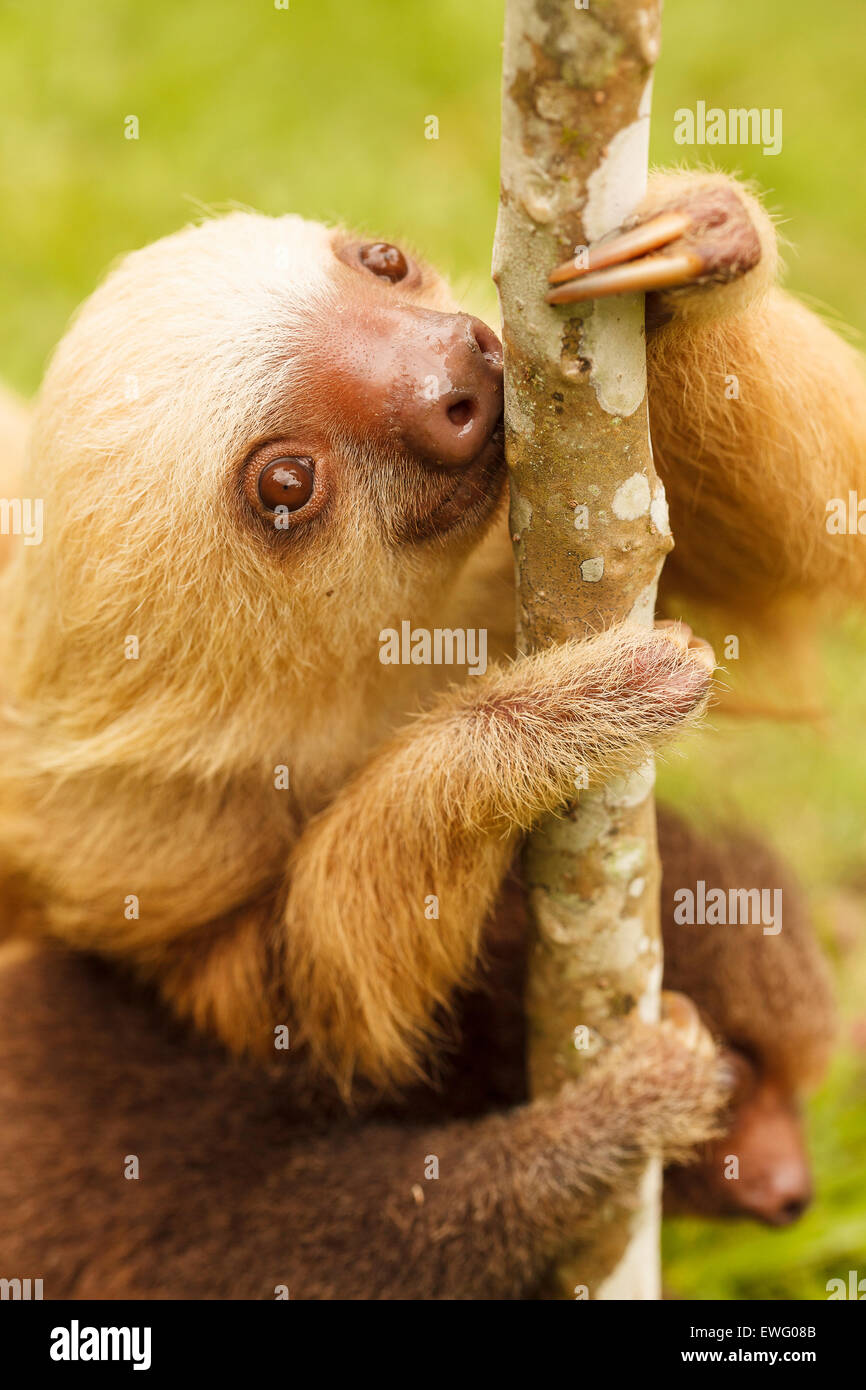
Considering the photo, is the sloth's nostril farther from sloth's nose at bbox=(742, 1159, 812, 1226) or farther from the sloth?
sloth's nose at bbox=(742, 1159, 812, 1226)

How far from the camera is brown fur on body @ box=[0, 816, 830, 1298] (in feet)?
14.7

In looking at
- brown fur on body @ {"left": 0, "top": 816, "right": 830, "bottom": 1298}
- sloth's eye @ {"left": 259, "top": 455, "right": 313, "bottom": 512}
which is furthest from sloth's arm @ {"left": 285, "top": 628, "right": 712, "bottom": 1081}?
sloth's eye @ {"left": 259, "top": 455, "right": 313, "bottom": 512}

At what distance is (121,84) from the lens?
10375 mm

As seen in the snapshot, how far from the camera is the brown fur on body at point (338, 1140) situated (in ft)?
14.7

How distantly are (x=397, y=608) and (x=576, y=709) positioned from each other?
0.83 meters

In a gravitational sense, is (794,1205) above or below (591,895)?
→ below

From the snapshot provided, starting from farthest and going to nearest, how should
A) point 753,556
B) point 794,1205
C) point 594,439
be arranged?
point 794,1205
point 753,556
point 594,439

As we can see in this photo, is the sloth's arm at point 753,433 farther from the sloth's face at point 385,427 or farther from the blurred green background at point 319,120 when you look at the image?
the blurred green background at point 319,120

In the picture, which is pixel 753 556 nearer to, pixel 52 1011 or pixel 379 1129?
pixel 379 1129

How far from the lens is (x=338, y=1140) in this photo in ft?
16.4

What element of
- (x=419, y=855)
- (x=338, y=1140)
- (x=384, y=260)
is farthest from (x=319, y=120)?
(x=338, y=1140)

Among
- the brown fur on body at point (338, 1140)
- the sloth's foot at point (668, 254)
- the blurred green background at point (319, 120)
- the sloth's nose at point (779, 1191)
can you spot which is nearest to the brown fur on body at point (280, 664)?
the sloth's foot at point (668, 254)
